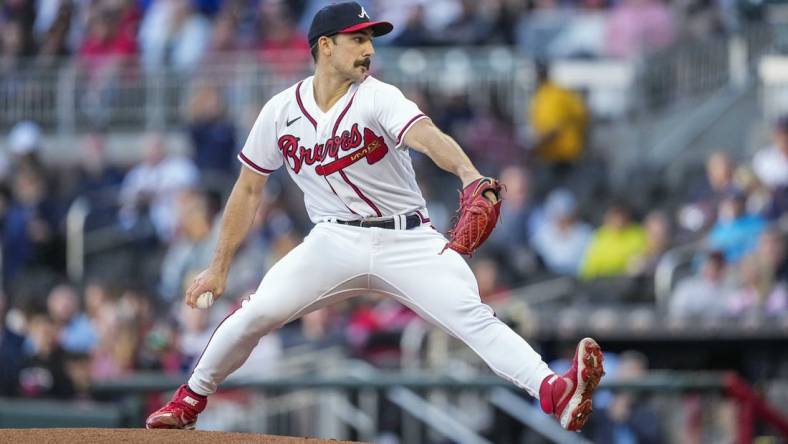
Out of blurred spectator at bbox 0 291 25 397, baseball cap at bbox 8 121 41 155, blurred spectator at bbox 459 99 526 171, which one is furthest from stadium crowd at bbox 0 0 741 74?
blurred spectator at bbox 0 291 25 397

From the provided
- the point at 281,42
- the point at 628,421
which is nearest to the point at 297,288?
the point at 628,421

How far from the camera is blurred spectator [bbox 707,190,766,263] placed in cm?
1156

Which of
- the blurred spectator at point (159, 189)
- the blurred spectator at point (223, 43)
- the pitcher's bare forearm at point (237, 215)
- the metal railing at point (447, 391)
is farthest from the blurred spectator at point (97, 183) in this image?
the pitcher's bare forearm at point (237, 215)

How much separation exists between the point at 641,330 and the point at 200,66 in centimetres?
697

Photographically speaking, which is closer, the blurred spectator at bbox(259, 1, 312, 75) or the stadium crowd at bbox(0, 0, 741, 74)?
the stadium crowd at bbox(0, 0, 741, 74)

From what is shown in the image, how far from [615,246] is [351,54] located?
605cm

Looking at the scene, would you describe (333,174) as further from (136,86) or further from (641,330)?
(136,86)

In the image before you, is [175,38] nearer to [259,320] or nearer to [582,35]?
[582,35]

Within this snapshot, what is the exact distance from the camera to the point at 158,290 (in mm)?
13938

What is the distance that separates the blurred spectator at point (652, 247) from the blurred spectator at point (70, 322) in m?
4.15

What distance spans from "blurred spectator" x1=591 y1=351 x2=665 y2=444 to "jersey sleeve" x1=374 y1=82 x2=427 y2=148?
3.81 meters

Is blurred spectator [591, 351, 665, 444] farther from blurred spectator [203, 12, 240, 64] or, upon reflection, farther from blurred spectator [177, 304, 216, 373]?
blurred spectator [203, 12, 240, 64]

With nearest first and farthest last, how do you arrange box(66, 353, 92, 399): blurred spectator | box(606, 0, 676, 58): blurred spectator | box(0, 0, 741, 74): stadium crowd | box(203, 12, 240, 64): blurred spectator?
box(66, 353, 92, 399): blurred spectator < box(606, 0, 676, 58): blurred spectator < box(0, 0, 741, 74): stadium crowd < box(203, 12, 240, 64): blurred spectator

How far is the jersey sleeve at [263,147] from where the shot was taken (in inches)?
272
